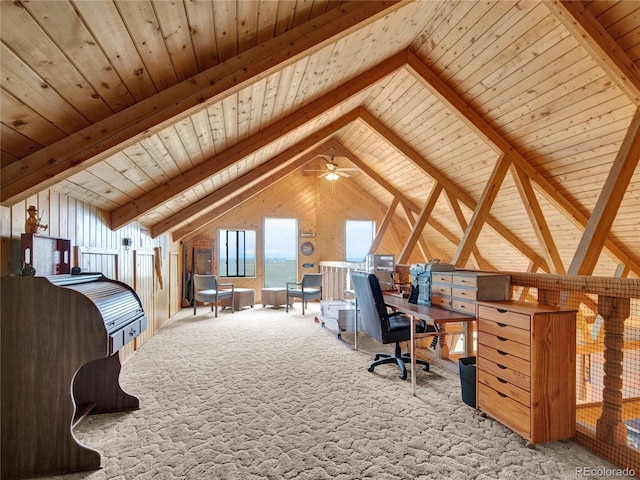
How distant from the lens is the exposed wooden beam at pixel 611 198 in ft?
9.34

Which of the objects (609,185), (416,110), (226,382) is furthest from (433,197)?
A: (226,382)

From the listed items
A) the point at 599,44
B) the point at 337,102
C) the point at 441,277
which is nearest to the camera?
the point at 599,44

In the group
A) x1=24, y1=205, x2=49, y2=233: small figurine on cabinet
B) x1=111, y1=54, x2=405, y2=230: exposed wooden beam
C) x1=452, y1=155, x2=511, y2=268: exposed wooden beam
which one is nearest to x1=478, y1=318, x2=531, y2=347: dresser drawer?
x1=452, y1=155, x2=511, y2=268: exposed wooden beam

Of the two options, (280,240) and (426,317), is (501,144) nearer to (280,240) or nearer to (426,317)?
(426,317)

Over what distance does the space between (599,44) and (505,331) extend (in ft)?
8.20

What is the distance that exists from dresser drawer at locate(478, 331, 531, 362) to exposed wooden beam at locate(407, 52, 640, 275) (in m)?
2.95

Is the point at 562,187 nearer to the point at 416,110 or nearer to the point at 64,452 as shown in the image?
the point at 416,110

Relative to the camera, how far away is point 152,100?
188cm

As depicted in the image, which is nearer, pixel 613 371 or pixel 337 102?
pixel 613 371

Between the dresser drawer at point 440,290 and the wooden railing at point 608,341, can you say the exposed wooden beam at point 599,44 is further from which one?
the dresser drawer at point 440,290

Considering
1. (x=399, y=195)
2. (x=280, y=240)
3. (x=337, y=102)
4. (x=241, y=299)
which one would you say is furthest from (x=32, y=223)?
(x=280, y=240)

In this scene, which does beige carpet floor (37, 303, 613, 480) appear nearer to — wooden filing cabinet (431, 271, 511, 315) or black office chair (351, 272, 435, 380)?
black office chair (351, 272, 435, 380)

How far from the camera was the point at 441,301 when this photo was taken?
3.15 meters

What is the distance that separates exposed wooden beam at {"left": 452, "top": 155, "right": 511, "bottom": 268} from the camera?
432cm
